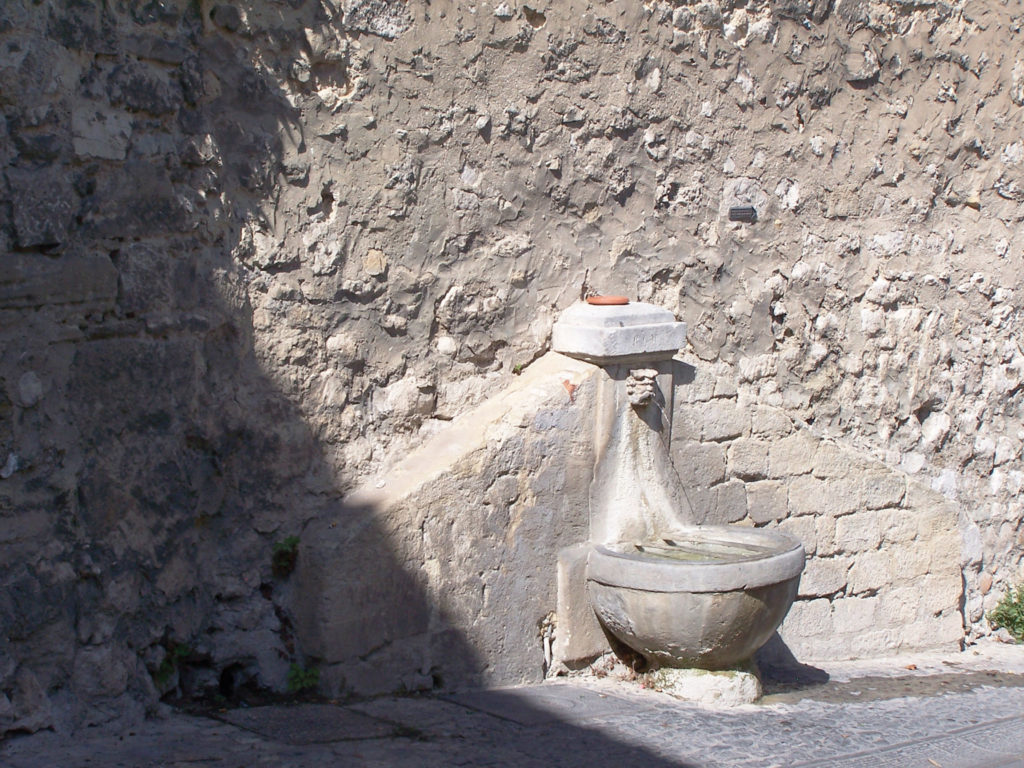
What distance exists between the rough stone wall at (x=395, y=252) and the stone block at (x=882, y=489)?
19cm

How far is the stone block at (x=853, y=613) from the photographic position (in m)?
5.19

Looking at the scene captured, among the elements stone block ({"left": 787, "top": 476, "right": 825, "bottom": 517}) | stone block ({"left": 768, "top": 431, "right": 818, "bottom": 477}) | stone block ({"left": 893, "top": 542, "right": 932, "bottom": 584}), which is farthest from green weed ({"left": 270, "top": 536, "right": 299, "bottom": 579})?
stone block ({"left": 893, "top": 542, "right": 932, "bottom": 584})

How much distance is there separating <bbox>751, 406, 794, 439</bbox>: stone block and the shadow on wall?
1.71m

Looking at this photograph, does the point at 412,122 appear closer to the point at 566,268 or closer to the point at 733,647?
the point at 566,268

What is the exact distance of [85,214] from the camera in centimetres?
334

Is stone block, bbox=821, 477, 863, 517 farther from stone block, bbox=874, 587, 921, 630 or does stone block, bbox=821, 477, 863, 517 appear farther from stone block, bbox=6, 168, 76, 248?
stone block, bbox=6, 168, 76, 248

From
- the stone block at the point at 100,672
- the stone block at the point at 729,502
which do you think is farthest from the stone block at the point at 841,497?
the stone block at the point at 100,672

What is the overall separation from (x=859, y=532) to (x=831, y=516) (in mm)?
183

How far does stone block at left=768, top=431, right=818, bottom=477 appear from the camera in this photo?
4984 millimetres

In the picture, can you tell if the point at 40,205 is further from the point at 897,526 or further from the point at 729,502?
the point at 897,526

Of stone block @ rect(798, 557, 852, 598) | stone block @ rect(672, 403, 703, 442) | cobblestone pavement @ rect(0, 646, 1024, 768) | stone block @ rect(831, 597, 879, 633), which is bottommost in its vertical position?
cobblestone pavement @ rect(0, 646, 1024, 768)

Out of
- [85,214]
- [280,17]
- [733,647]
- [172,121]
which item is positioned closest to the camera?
[85,214]

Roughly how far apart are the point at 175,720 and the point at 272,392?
3.59 feet

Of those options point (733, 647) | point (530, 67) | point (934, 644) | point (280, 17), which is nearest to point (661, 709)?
point (733, 647)
